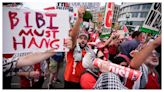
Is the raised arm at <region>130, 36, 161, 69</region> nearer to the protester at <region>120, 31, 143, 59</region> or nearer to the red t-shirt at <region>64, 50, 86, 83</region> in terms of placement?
the protester at <region>120, 31, 143, 59</region>

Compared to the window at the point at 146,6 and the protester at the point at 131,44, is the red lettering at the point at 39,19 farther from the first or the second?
the window at the point at 146,6

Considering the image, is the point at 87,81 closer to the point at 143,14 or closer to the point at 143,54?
the point at 143,54

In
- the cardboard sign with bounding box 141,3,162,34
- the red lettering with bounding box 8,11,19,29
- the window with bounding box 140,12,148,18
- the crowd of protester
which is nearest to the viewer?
the red lettering with bounding box 8,11,19,29

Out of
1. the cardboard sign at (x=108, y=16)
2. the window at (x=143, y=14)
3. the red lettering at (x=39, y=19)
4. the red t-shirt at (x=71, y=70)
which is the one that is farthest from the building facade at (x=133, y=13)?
the red lettering at (x=39, y=19)

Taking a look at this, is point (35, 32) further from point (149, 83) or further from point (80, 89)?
point (149, 83)

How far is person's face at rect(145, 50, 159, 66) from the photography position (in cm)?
409

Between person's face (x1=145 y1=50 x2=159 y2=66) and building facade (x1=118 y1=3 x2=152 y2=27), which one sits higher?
building facade (x1=118 y1=3 x2=152 y2=27)

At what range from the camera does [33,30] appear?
3.98 metres

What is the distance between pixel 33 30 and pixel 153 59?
1.44 meters

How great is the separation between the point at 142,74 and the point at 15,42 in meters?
1.53

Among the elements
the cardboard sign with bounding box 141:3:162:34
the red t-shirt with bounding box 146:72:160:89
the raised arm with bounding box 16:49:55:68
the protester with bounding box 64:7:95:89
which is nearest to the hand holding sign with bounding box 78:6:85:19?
the protester with bounding box 64:7:95:89

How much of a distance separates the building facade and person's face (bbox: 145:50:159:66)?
490 millimetres

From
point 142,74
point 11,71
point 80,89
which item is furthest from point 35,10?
point 142,74

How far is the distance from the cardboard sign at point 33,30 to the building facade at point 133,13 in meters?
0.80
